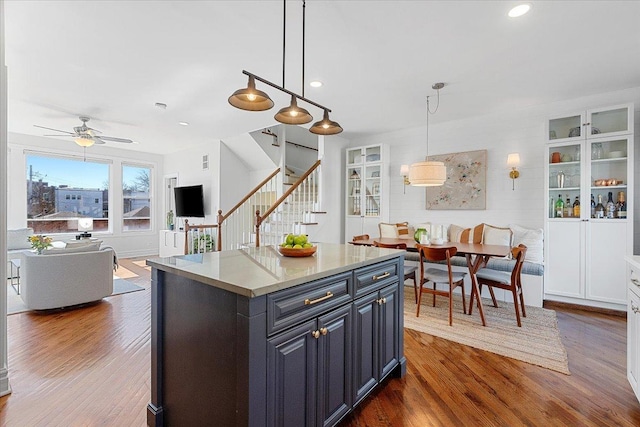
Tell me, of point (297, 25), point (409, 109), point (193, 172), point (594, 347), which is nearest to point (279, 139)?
point (193, 172)

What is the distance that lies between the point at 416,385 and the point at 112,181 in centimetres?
798

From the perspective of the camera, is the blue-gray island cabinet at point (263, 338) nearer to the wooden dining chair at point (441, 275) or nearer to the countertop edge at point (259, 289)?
the countertop edge at point (259, 289)

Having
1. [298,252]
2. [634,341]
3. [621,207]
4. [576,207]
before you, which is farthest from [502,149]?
[298,252]

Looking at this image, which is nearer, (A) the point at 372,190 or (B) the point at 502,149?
(B) the point at 502,149

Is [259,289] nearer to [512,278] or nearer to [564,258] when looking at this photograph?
[512,278]

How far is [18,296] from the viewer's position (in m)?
4.30

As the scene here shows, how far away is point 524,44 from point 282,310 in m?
3.07

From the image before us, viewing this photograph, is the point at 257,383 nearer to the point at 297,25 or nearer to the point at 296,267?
the point at 296,267

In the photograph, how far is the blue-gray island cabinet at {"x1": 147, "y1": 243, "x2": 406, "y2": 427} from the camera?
4.29 ft

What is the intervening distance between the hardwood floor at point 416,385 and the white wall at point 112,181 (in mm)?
4286

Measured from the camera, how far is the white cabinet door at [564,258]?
156 inches

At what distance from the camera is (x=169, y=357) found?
170cm

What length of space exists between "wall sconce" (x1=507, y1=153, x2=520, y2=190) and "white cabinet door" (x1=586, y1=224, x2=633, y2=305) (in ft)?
3.45

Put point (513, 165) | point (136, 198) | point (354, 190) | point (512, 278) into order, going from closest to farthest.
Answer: point (512, 278) → point (513, 165) → point (354, 190) → point (136, 198)
